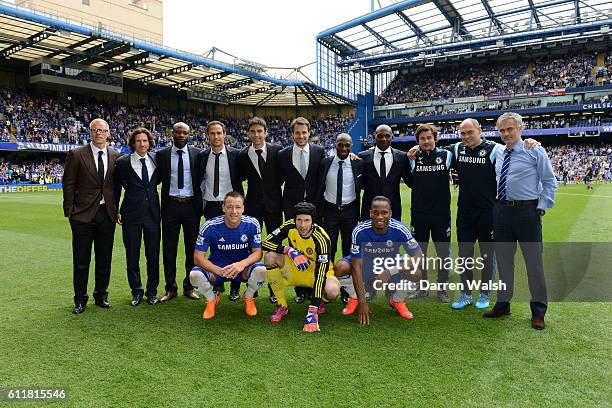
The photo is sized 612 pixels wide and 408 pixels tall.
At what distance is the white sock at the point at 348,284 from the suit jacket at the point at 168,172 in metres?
2.00

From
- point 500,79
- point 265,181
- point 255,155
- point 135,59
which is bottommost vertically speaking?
point 265,181

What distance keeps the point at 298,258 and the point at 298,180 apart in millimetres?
1083

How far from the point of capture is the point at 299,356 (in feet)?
11.6

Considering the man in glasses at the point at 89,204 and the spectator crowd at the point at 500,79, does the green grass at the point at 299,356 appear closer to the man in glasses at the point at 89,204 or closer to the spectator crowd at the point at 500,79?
the man in glasses at the point at 89,204

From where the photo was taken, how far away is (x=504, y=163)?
14.6 feet

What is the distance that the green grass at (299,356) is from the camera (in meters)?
2.93

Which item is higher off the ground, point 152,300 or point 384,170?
point 384,170

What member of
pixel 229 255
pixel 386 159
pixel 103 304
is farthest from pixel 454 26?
pixel 103 304

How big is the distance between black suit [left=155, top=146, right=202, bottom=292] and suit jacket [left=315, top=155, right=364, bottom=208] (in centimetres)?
150

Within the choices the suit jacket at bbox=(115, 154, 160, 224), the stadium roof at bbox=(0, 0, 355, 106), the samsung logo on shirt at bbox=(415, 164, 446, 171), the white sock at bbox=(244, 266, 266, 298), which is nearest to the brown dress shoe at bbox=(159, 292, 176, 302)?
the suit jacket at bbox=(115, 154, 160, 224)

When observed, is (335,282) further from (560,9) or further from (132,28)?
(132,28)

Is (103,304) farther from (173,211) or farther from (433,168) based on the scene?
(433,168)

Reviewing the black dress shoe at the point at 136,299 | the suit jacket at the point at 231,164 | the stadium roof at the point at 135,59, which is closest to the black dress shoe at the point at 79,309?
Result: the black dress shoe at the point at 136,299

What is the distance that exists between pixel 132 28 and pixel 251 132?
53.5 metres
